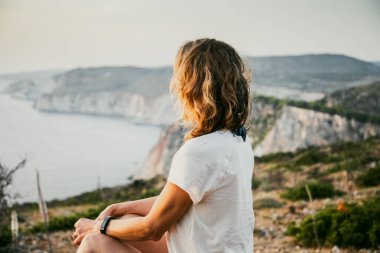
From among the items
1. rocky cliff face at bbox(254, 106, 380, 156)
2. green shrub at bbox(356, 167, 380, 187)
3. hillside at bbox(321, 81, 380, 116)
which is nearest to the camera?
green shrub at bbox(356, 167, 380, 187)

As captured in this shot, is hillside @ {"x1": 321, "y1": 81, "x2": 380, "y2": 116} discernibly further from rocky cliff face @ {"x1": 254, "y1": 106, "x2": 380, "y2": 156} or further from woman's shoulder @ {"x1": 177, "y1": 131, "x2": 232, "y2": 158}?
woman's shoulder @ {"x1": 177, "y1": 131, "x2": 232, "y2": 158}

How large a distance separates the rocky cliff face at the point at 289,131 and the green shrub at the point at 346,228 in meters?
26.4

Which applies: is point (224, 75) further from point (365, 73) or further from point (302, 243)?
point (365, 73)

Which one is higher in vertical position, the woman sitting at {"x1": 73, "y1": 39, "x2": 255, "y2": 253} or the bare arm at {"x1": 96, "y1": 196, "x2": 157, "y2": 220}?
the woman sitting at {"x1": 73, "y1": 39, "x2": 255, "y2": 253}

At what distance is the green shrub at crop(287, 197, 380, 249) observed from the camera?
13.7 ft

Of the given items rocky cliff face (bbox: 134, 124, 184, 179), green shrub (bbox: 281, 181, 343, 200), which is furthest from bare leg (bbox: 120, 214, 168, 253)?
rocky cliff face (bbox: 134, 124, 184, 179)

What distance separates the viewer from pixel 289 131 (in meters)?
40.3

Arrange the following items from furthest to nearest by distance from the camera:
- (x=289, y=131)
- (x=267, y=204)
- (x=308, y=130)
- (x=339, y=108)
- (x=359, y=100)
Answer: (x=289, y=131) → (x=359, y=100) → (x=308, y=130) → (x=339, y=108) → (x=267, y=204)

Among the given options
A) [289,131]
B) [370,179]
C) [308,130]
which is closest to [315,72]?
[289,131]

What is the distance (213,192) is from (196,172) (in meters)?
0.14

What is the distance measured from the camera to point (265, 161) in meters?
21.0

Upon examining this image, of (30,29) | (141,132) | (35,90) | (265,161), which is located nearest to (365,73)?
(141,132)

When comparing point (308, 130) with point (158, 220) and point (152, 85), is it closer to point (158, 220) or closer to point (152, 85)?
point (158, 220)

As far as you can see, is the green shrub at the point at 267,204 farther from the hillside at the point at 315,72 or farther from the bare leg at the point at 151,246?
the hillside at the point at 315,72
